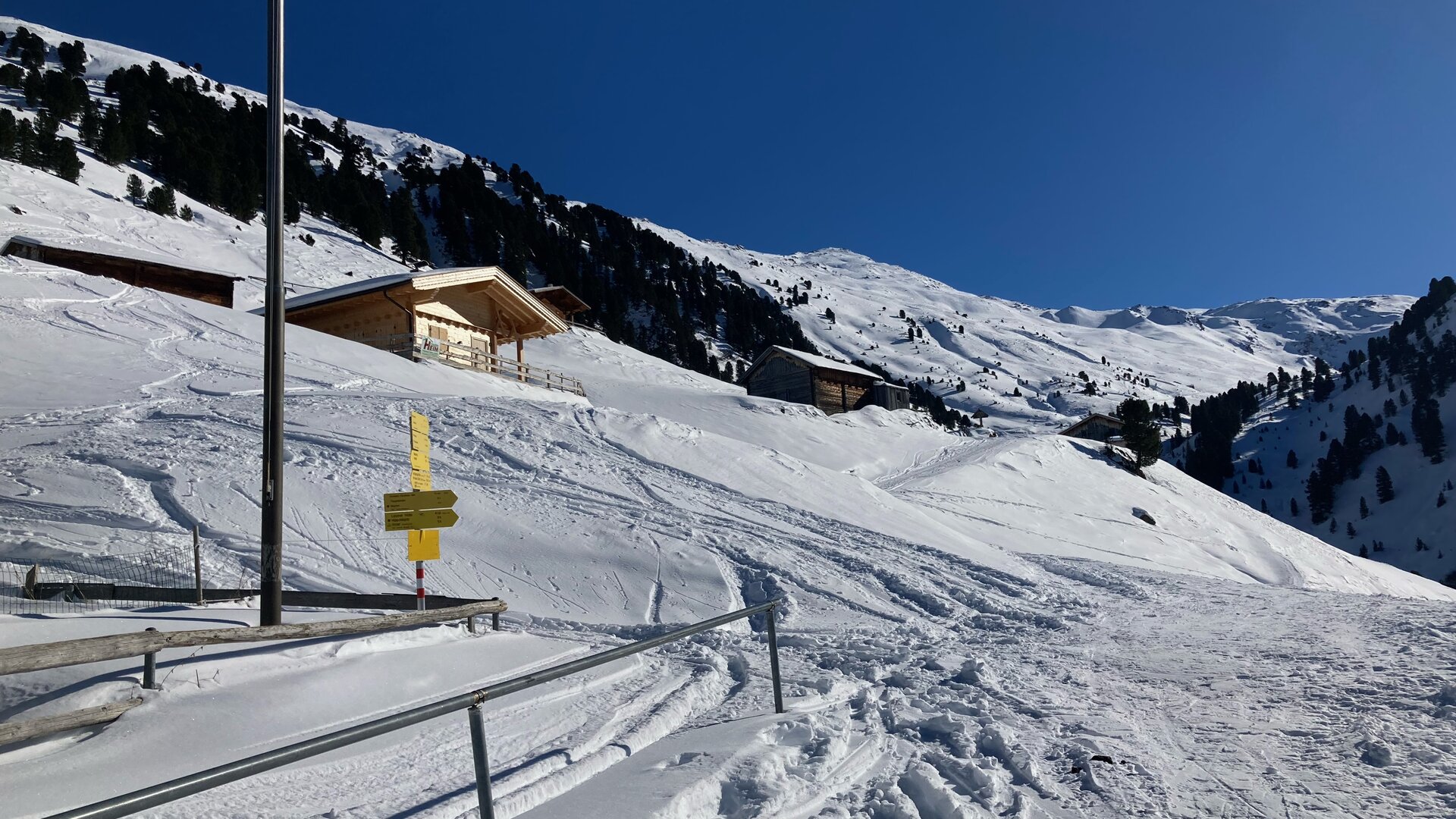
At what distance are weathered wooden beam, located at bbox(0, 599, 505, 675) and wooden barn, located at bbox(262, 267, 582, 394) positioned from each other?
70.7 ft

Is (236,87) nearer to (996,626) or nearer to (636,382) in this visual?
(636,382)

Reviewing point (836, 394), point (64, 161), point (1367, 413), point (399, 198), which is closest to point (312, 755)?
point (836, 394)

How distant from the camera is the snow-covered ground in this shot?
4.41 m

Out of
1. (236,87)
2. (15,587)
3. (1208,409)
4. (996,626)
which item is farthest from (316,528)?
(1208,409)

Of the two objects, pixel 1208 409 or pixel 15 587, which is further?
pixel 1208 409

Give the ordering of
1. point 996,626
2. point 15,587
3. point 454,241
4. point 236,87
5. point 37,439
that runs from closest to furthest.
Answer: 1. point 15,587
2. point 996,626
3. point 37,439
4. point 454,241
5. point 236,87

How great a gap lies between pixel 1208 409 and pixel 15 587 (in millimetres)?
155978

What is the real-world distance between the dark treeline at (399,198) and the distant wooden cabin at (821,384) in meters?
21.4

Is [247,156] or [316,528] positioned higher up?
[247,156]

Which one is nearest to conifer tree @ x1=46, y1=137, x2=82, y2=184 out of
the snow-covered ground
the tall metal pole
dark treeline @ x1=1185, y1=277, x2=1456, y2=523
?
the snow-covered ground

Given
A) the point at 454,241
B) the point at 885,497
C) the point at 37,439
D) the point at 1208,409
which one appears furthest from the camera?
the point at 1208,409

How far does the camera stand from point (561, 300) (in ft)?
157

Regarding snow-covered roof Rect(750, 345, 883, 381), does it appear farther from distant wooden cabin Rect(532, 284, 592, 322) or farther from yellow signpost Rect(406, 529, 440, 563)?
yellow signpost Rect(406, 529, 440, 563)

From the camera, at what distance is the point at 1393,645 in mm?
7012
